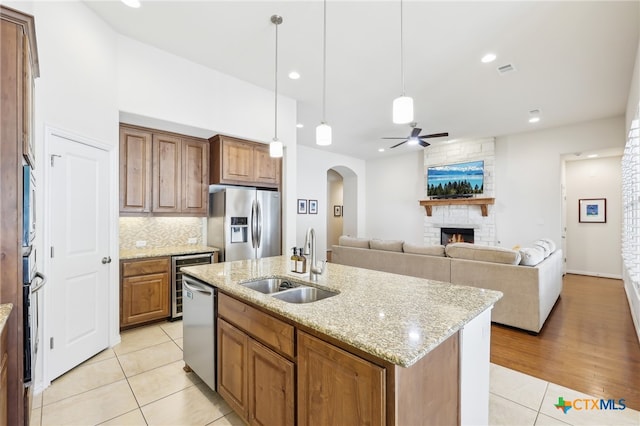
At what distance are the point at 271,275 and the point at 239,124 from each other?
2558 mm

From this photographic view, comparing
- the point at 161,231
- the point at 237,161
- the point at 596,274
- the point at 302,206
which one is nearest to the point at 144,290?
the point at 161,231

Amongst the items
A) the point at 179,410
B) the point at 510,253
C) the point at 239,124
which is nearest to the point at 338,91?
the point at 239,124

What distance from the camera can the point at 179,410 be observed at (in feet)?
6.58

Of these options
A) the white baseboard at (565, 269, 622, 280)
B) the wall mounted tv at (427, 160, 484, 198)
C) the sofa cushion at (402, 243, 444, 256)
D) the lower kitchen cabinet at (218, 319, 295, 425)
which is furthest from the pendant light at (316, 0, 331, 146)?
the white baseboard at (565, 269, 622, 280)

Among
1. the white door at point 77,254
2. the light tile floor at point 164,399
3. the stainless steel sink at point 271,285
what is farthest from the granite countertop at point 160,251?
the stainless steel sink at point 271,285

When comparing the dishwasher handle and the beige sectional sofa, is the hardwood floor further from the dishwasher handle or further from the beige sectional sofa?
the dishwasher handle

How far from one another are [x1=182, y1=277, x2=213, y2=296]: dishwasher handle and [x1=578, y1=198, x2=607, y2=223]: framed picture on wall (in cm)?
797

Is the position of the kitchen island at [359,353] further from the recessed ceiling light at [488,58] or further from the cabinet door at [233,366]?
the recessed ceiling light at [488,58]

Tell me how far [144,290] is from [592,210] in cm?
856

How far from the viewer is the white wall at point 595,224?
604cm

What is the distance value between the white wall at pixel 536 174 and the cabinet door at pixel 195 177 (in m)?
6.07

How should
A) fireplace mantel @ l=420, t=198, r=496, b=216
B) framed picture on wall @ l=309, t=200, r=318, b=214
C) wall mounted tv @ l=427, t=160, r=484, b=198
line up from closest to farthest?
fireplace mantel @ l=420, t=198, r=496, b=216 → wall mounted tv @ l=427, t=160, r=484, b=198 → framed picture on wall @ l=309, t=200, r=318, b=214

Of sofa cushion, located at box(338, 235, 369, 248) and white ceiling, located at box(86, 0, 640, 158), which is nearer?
white ceiling, located at box(86, 0, 640, 158)

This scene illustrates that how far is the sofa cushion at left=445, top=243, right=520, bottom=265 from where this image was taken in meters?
3.31
